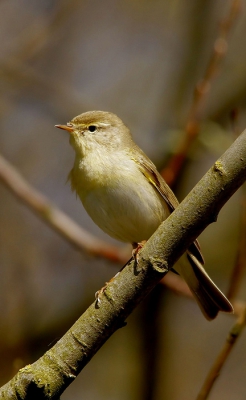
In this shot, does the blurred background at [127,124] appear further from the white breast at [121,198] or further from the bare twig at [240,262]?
the bare twig at [240,262]

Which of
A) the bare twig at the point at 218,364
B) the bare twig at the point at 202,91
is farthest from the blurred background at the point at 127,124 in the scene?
the bare twig at the point at 218,364

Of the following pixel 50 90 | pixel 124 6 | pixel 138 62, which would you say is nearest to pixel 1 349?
pixel 50 90

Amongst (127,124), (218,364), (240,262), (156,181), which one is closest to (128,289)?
(218,364)

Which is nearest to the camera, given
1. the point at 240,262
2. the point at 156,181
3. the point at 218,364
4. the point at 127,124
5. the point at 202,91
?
the point at 218,364

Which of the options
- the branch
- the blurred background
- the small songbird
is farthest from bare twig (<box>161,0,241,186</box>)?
the branch

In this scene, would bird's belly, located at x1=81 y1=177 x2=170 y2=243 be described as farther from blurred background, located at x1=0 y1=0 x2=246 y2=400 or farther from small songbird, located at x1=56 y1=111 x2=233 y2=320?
blurred background, located at x1=0 y1=0 x2=246 y2=400

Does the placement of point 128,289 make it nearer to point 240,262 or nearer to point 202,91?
point 240,262
